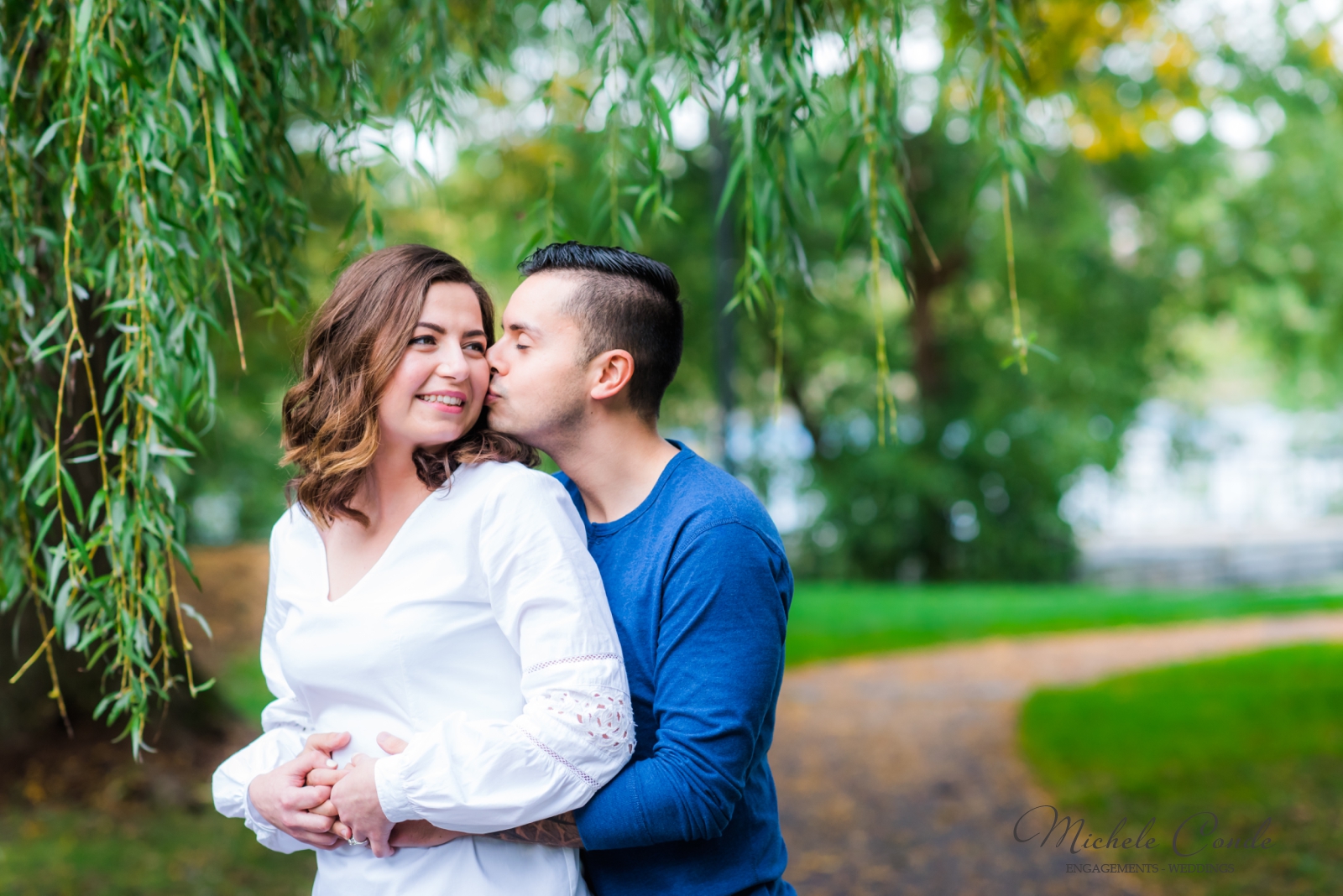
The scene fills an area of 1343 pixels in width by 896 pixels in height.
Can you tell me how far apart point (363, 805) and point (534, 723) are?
29 cm

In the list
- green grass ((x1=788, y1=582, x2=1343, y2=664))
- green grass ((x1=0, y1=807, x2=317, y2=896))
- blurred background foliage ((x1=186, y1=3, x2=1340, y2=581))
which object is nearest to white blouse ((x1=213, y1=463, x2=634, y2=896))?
green grass ((x1=0, y1=807, x2=317, y2=896))

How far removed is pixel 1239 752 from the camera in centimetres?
549

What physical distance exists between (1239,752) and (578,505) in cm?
485

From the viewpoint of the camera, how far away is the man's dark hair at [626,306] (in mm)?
1809

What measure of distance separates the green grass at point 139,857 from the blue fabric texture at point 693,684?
128 inches

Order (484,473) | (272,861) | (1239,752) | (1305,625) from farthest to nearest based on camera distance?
1. (1305,625)
2. (1239,752)
3. (272,861)
4. (484,473)

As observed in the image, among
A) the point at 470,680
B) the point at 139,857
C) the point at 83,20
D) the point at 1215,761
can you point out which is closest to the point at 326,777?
the point at 470,680

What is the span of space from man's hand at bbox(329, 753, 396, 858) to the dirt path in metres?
3.61

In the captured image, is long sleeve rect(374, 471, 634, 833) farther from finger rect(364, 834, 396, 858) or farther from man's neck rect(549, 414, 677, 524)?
man's neck rect(549, 414, 677, 524)

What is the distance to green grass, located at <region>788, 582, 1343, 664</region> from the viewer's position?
9242mm

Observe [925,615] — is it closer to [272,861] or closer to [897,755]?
[897,755]

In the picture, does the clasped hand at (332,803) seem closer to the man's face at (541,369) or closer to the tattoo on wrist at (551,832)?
the tattoo on wrist at (551,832)

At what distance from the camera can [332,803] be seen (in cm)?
162

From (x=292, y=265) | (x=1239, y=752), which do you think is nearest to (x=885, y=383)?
(x=292, y=265)
